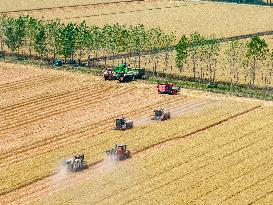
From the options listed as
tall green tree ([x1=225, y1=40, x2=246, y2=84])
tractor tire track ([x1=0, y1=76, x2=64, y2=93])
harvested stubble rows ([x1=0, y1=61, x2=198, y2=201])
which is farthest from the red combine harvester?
tractor tire track ([x1=0, y1=76, x2=64, y2=93])

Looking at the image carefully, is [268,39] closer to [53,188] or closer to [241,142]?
[241,142]

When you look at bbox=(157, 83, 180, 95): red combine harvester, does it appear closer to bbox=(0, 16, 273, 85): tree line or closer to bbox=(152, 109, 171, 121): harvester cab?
bbox=(0, 16, 273, 85): tree line

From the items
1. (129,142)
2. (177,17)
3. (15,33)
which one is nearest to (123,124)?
(129,142)

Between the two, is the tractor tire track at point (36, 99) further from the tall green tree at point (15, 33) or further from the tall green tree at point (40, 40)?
the tall green tree at point (15, 33)

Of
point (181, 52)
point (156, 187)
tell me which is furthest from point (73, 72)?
point (156, 187)

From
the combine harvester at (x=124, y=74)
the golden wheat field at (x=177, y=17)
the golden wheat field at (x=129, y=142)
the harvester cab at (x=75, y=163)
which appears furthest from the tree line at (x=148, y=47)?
the harvester cab at (x=75, y=163)

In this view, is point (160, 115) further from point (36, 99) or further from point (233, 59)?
point (233, 59)
